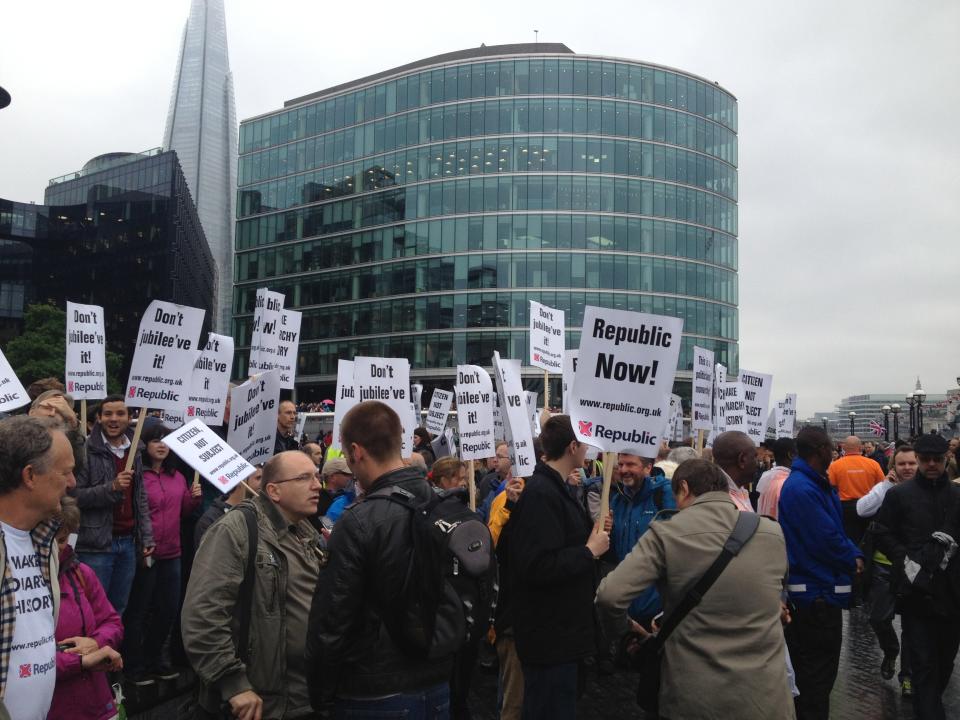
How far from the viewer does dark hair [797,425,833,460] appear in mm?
5703

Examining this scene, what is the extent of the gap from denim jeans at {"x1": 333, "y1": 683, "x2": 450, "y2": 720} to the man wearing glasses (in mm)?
555

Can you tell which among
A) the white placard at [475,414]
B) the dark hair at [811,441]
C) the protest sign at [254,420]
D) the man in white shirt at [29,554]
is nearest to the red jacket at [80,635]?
the man in white shirt at [29,554]

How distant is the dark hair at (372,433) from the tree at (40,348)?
208 feet

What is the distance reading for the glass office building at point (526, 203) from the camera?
64.2 metres

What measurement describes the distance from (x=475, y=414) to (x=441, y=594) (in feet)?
19.1

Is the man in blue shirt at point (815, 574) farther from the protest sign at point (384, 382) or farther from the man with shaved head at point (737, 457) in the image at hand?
the protest sign at point (384, 382)

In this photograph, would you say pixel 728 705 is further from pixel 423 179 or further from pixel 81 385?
pixel 423 179

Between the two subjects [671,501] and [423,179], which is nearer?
[671,501]

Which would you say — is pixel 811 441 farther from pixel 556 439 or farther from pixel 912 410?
pixel 912 410

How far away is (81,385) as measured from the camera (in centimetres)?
806

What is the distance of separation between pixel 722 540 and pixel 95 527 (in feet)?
15.8

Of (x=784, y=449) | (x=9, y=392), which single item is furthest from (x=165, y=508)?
(x=784, y=449)

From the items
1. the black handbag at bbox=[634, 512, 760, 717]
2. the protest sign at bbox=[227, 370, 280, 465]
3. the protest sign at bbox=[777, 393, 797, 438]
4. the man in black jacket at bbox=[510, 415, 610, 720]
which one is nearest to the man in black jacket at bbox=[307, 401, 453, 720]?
the man in black jacket at bbox=[510, 415, 610, 720]

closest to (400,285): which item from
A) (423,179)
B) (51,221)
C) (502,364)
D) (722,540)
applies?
(423,179)
